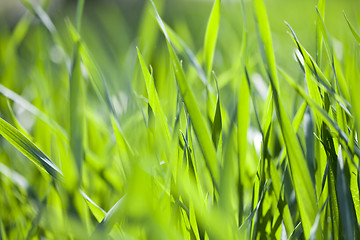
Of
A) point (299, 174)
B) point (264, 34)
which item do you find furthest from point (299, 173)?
point (264, 34)

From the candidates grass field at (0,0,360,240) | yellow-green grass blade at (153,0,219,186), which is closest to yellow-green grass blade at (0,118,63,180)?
grass field at (0,0,360,240)

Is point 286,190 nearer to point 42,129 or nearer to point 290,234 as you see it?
point 290,234

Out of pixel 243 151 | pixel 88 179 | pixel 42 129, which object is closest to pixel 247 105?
pixel 243 151

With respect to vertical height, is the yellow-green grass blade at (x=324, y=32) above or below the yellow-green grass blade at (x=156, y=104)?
above

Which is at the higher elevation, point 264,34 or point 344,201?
point 264,34

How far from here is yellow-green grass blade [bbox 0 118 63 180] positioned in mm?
294

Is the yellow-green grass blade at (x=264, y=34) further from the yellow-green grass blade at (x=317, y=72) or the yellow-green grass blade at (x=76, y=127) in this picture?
the yellow-green grass blade at (x=76, y=127)

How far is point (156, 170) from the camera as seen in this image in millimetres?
333

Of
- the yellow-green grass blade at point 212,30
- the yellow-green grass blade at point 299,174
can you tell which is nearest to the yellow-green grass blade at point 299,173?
the yellow-green grass blade at point 299,174

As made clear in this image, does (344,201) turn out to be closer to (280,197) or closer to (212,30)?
(280,197)

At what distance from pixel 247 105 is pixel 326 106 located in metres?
0.06

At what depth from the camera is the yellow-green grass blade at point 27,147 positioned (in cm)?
29

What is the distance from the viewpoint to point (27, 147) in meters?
0.30

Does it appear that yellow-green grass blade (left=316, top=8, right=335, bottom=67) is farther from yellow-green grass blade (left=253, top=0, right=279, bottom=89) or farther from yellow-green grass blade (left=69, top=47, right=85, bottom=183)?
yellow-green grass blade (left=69, top=47, right=85, bottom=183)
